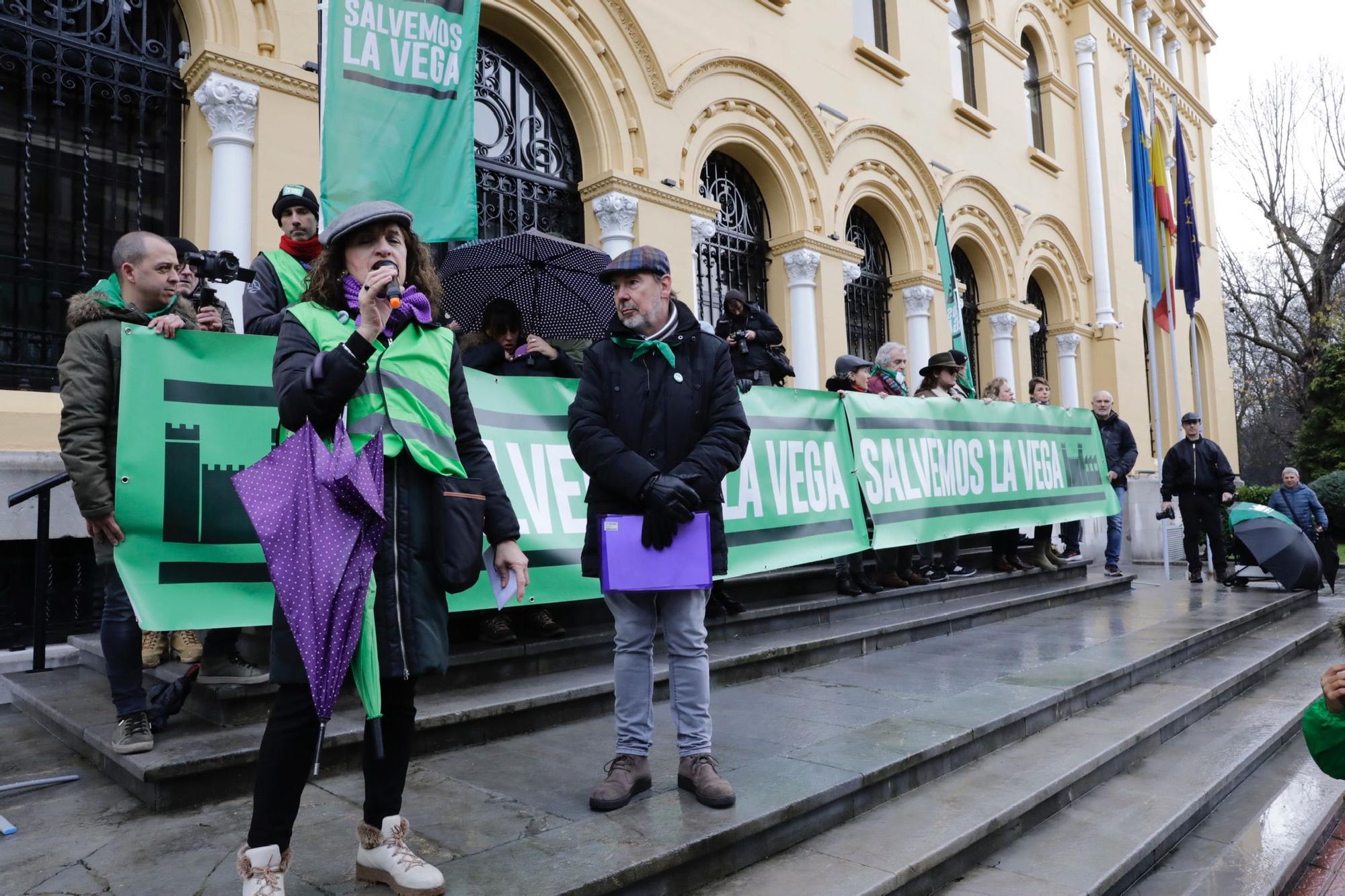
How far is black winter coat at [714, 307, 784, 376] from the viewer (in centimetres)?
718

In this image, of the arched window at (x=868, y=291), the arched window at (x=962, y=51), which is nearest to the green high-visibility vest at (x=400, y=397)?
the arched window at (x=868, y=291)

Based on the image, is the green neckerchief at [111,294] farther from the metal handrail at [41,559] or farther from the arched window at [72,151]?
the arched window at [72,151]

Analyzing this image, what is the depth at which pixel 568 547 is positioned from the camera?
16.7ft

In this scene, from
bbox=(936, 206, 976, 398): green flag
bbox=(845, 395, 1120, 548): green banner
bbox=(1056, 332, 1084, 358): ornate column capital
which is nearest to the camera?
bbox=(845, 395, 1120, 548): green banner

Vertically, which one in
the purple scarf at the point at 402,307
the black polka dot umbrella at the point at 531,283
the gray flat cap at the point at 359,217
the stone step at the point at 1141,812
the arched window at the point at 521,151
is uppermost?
the arched window at the point at 521,151

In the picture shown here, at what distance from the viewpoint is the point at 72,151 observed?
254 inches

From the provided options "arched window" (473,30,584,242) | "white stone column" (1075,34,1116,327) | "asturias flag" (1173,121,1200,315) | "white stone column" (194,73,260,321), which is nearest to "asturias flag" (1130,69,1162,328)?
"asturias flag" (1173,121,1200,315)

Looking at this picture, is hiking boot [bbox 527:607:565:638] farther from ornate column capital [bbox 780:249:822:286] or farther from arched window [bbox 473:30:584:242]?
ornate column capital [bbox 780:249:822:286]

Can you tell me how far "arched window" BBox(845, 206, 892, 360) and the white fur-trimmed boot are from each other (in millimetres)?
11331

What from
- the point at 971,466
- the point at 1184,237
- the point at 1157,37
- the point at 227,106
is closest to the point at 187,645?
the point at 227,106

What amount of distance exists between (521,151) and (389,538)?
24.8 ft

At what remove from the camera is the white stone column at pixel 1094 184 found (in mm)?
17875

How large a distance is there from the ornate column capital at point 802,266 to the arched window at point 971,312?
16.3ft

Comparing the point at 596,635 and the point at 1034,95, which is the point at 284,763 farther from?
the point at 1034,95
